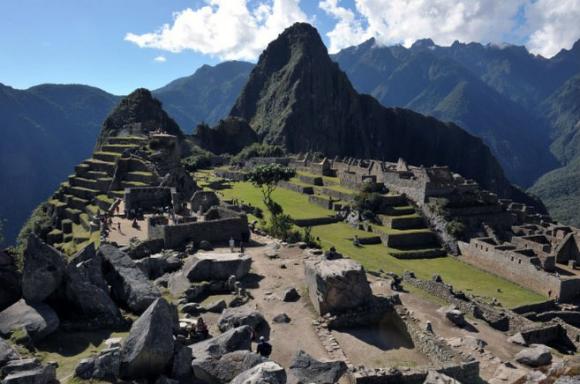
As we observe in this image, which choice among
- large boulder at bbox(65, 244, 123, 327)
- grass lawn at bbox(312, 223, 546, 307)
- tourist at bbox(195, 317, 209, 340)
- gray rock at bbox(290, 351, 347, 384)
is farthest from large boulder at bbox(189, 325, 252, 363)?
grass lawn at bbox(312, 223, 546, 307)

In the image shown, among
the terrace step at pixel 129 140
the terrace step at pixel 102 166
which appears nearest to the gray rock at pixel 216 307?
the terrace step at pixel 102 166

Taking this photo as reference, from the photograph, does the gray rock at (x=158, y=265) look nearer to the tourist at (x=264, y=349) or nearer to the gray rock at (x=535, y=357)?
the tourist at (x=264, y=349)

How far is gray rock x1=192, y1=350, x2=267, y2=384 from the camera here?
10828 mm

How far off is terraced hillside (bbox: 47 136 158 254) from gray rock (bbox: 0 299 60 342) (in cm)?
2488

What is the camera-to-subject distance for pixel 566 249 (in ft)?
134

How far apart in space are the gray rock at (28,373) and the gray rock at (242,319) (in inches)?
228

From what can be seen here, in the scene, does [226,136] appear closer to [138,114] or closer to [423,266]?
[138,114]

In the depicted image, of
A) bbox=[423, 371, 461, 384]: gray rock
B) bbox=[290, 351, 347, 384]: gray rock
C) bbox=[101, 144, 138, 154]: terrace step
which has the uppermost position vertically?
bbox=[101, 144, 138, 154]: terrace step

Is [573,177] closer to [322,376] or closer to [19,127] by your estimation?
[322,376]

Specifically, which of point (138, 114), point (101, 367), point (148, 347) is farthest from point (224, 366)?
point (138, 114)

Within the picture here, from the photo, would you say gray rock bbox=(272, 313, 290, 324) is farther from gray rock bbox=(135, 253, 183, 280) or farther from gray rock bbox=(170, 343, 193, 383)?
gray rock bbox=(135, 253, 183, 280)

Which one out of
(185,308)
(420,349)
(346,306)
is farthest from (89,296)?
(420,349)

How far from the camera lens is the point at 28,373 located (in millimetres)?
9266

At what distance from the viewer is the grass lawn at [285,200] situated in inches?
2017
